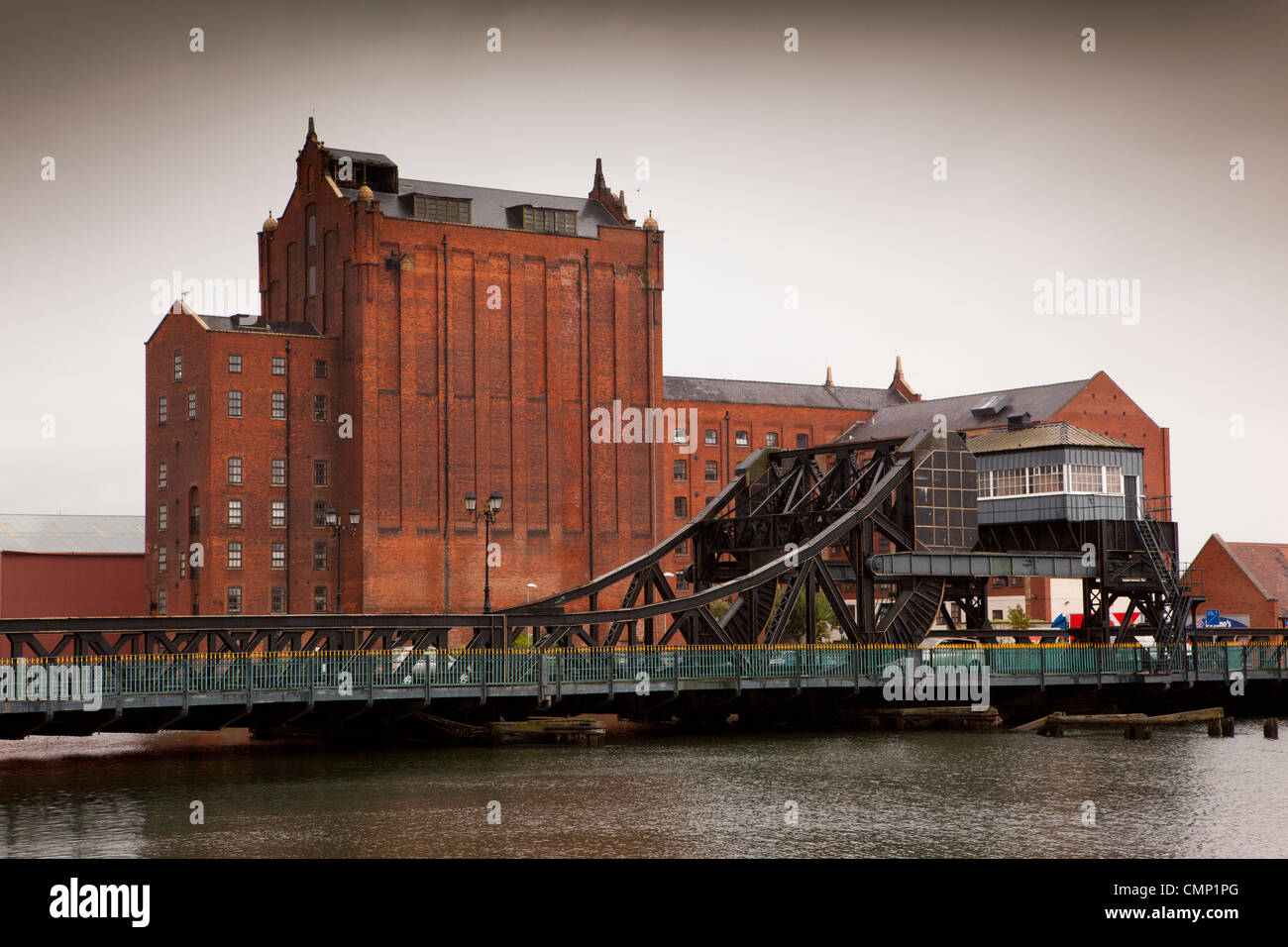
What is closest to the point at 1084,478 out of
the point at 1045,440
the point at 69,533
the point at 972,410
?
the point at 1045,440

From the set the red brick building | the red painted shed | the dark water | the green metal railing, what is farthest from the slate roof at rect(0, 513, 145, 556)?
the red brick building

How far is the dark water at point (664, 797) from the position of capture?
24219mm

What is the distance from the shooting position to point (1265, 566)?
81062mm

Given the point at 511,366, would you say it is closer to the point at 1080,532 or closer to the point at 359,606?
the point at 359,606

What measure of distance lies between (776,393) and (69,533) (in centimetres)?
4388

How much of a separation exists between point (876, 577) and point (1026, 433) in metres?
9.39

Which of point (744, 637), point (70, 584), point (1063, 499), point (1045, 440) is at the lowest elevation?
point (744, 637)

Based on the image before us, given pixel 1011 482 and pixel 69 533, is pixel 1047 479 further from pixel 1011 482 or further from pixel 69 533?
pixel 69 533

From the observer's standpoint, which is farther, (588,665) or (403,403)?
(403,403)

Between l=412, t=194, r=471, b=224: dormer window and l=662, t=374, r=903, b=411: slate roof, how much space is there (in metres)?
26.4

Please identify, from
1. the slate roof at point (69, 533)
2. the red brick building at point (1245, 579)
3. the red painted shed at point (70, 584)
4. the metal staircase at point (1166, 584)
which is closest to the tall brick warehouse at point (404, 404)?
the red painted shed at point (70, 584)

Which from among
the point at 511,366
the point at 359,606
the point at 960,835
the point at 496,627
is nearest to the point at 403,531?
the point at 359,606

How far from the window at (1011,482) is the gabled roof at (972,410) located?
35.0 m

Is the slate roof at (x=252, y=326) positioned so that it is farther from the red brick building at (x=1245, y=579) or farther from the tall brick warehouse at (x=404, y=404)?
the red brick building at (x=1245, y=579)
